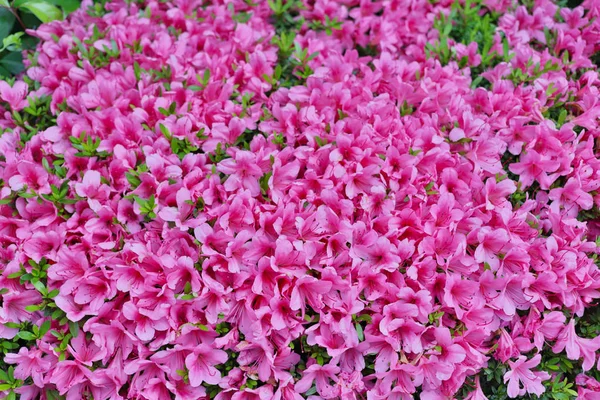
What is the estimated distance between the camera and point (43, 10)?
9.65 ft

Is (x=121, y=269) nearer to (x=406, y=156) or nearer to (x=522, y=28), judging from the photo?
(x=406, y=156)

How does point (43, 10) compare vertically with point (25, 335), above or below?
above

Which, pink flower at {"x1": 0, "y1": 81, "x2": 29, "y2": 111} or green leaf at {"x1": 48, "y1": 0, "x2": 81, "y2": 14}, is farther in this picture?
green leaf at {"x1": 48, "y1": 0, "x2": 81, "y2": 14}

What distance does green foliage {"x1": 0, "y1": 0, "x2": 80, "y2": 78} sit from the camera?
290 centimetres

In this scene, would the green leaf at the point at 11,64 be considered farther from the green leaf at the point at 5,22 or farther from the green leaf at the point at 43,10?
the green leaf at the point at 43,10

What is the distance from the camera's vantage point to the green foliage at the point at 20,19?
2900 mm

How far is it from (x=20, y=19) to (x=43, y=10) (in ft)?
0.85

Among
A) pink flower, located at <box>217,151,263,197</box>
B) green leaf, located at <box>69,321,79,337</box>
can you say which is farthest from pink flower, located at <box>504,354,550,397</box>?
green leaf, located at <box>69,321,79,337</box>

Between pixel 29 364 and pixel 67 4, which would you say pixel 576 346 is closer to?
pixel 29 364

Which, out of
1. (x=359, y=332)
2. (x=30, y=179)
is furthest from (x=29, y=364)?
(x=359, y=332)

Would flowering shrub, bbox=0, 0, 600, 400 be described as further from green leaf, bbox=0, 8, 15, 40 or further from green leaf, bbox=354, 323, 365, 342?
green leaf, bbox=0, 8, 15, 40

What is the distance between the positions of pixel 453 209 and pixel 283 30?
138 centimetres

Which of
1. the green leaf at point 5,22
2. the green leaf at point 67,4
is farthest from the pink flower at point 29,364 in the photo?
the green leaf at point 67,4

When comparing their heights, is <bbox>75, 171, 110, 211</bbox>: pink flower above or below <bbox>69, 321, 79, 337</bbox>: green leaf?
above
